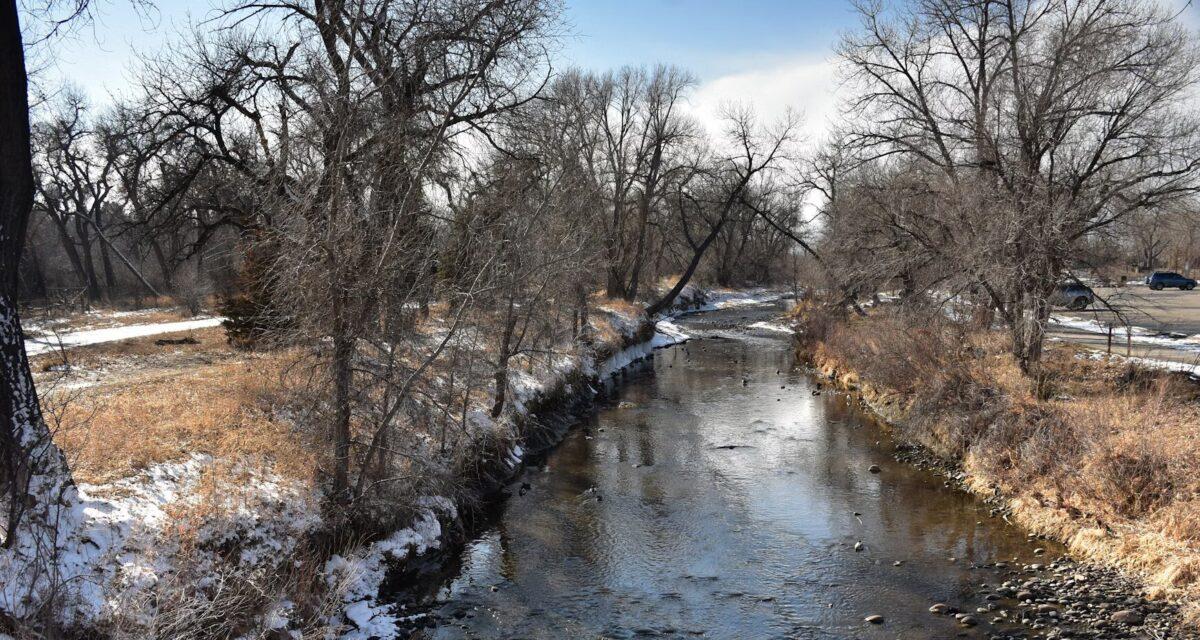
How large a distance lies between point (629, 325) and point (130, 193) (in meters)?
17.5

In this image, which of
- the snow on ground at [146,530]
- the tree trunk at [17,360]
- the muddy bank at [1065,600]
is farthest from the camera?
the muddy bank at [1065,600]

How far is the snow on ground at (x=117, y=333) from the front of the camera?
16609mm

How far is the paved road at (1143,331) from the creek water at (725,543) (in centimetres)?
506

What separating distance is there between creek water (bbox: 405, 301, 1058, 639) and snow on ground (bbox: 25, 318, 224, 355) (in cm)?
1170

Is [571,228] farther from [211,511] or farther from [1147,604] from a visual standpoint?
[1147,604]

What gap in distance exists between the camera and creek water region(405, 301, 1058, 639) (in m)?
7.99

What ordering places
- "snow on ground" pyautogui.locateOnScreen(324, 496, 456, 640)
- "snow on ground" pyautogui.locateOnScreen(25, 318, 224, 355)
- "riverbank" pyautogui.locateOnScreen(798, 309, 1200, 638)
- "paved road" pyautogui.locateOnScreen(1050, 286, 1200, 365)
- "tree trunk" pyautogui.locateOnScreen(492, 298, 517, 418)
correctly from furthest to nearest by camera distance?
"snow on ground" pyautogui.locateOnScreen(25, 318, 224, 355), "tree trunk" pyautogui.locateOnScreen(492, 298, 517, 418), "paved road" pyautogui.locateOnScreen(1050, 286, 1200, 365), "riverbank" pyautogui.locateOnScreen(798, 309, 1200, 638), "snow on ground" pyautogui.locateOnScreen(324, 496, 456, 640)

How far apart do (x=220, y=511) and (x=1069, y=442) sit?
11.6 m

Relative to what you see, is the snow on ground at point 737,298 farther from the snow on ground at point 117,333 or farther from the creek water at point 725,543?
the creek water at point 725,543

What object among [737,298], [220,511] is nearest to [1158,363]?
[220,511]

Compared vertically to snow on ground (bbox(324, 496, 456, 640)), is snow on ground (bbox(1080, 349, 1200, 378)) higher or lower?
higher

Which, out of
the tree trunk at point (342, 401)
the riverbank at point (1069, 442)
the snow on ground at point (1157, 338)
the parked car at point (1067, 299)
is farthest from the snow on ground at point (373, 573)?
the snow on ground at point (1157, 338)

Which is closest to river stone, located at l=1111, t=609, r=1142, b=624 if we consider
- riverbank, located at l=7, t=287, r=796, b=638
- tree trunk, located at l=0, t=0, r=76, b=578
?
riverbank, located at l=7, t=287, r=796, b=638

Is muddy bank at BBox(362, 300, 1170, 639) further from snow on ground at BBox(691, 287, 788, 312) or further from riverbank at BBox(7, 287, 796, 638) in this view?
snow on ground at BBox(691, 287, 788, 312)
